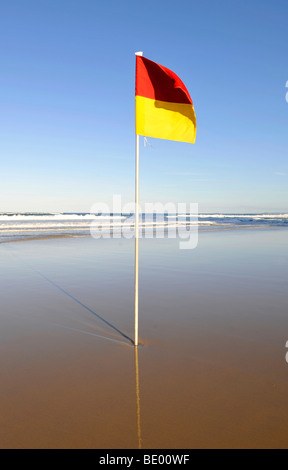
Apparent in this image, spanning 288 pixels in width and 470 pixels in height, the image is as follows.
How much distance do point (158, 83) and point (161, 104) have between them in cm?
32

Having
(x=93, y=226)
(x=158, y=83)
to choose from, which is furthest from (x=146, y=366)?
(x=93, y=226)

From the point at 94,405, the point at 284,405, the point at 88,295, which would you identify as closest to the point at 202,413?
the point at 284,405

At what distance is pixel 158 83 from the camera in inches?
200

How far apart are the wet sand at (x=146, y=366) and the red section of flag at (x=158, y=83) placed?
3.68 metres

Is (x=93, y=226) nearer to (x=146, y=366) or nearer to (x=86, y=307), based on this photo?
(x=86, y=307)

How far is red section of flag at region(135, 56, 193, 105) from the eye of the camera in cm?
491

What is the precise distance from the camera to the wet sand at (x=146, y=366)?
2.95m

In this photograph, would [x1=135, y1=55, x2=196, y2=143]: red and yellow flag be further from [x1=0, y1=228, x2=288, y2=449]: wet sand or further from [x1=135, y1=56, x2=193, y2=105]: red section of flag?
[x1=0, y1=228, x2=288, y2=449]: wet sand

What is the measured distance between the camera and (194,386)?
3.68 meters

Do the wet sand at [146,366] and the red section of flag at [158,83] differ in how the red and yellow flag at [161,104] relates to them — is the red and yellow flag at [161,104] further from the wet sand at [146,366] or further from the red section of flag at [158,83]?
the wet sand at [146,366]

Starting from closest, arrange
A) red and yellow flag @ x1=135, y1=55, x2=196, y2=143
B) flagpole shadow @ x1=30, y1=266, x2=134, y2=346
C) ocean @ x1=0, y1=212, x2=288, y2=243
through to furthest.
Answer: red and yellow flag @ x1=135, y1=55, x2=196, y2=143, flagpole shadow @ x1=30, y1=266, x2=134, y2=346, ocean @ x1=0, y1=212, x2=288, y2=243

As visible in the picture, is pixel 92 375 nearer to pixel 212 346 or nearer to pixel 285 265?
pixel 212 346

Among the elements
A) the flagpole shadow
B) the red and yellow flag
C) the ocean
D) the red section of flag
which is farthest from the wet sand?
the ocean
